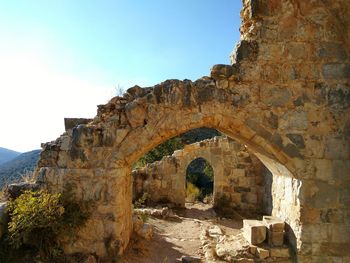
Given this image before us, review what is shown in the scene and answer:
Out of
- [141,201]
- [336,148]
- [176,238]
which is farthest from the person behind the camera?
[141,201]

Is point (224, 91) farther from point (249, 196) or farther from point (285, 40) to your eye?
point (249, 196)

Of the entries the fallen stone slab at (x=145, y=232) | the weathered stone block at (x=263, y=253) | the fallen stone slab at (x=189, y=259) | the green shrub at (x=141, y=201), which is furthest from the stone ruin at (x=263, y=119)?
the green shrub at (x=141, y=201)

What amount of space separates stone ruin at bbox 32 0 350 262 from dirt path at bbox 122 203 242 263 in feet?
1.76

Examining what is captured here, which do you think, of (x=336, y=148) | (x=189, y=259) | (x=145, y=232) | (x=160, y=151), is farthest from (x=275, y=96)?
(x=160, y=151)

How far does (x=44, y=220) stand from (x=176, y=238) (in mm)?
3118

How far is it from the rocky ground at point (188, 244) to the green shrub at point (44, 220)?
996mm

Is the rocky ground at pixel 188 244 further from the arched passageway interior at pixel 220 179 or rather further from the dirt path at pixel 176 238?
the arched passageway interior at pixel 220 179

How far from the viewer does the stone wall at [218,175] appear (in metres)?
10.2

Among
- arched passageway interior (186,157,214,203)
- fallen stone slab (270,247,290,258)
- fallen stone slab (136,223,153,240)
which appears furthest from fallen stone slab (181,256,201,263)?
arched passageway interior (186,157,214,203)

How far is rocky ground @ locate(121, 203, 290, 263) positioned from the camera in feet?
16.5

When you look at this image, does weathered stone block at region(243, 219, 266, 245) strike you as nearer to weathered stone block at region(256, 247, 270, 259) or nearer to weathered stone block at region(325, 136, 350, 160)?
weathered stone block at region(256, 247, 270, 259)

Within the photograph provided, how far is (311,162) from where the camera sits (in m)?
4.68

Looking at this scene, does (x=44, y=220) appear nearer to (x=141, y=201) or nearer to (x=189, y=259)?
(x=189, y=259)

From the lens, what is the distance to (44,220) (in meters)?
4.32
